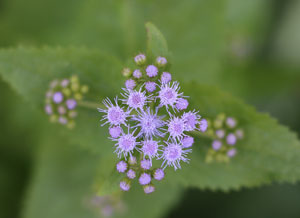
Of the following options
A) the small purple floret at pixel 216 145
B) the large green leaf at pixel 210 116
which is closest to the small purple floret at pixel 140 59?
the large green leaf at pixel 210 116

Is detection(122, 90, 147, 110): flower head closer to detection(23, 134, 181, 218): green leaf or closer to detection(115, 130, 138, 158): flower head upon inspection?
detection(115, 130, 138, 158): flower head

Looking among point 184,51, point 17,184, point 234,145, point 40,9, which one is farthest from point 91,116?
point 40,9

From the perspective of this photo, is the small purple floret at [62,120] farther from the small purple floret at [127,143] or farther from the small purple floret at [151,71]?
the small purple floret at [151,71]

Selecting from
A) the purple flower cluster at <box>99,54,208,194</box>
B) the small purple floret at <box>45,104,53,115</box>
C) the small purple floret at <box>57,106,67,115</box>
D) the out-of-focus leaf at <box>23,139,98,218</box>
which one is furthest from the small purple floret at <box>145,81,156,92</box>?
the out-of-focus leaf at <box>23,139,98,218</box>

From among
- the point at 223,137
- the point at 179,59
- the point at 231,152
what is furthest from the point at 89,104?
the point at 179,59

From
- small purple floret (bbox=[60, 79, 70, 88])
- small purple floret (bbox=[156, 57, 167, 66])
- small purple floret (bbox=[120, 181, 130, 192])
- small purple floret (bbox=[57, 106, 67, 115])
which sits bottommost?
small purple floret (bbox=[120, 181, 130, 192])
